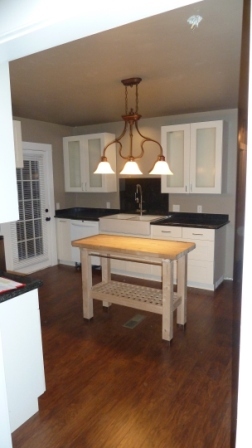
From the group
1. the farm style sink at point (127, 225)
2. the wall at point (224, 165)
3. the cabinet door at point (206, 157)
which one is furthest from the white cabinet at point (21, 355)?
the wall at point (224, 165)

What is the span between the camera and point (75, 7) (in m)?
0.95

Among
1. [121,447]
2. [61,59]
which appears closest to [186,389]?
[121,447]

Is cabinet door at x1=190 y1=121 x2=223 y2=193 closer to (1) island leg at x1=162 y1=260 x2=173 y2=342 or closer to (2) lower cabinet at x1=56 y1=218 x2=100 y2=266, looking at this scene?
(2) lower cabinet at x1=56 y1=218 x2=100 y2=266

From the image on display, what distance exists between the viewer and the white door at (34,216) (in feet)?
16.0

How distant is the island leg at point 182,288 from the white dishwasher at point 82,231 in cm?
205

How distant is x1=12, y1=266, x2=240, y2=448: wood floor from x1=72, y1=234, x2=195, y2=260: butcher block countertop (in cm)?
67

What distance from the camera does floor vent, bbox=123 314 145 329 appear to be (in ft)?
10.9

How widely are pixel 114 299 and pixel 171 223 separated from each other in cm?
169

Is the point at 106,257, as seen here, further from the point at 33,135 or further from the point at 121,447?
the point at 33,135

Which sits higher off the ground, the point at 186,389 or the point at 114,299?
the point at 114,299

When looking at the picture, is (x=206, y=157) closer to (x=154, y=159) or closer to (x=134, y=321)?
(x=154, y=159)

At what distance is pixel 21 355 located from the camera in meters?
1.93

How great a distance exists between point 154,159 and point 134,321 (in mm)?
2684

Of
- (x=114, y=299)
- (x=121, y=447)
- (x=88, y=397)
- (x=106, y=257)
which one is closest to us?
(x=121, y=447)
